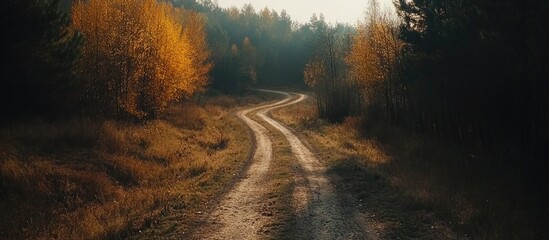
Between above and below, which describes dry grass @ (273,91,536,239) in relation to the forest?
below

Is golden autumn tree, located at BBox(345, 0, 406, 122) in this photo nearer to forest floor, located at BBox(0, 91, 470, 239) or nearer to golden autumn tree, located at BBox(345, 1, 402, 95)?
golden autumn tree, located at BBox(345, 1, 402, 95)

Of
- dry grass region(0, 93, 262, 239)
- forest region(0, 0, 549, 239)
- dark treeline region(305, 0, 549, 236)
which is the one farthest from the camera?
forest region(0, 0, 549, 239)

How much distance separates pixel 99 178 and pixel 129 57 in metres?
14.8

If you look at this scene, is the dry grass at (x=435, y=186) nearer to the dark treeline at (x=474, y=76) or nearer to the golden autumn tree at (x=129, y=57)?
the dark treeline at (x=474, y=76)

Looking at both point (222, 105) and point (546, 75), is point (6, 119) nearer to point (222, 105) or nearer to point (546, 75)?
point (546, 75)

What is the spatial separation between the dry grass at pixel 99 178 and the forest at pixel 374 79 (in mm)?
162

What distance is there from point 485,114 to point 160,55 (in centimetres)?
2349

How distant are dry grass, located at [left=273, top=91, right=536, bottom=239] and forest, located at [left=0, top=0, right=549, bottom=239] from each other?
20 cm

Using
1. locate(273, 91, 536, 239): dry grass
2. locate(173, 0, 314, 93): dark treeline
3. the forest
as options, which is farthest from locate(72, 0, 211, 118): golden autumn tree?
locate(173, 0, 314, 93): dark treeline

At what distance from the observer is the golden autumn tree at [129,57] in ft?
91.3

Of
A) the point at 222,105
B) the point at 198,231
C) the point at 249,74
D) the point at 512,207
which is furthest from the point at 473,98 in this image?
the point at 249,74

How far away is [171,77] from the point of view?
34.2 m

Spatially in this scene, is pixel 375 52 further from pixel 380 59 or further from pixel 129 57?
pixel 129 57

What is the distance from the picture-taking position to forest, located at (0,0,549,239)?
14.0 metres
